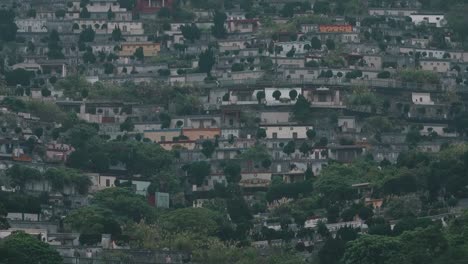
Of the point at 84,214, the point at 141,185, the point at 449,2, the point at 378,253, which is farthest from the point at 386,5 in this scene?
the point at 378,253

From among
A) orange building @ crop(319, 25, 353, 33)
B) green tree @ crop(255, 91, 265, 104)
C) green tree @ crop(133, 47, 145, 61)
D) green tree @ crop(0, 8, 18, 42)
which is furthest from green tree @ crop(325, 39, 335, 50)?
green tree @ crop(0, 8, 18, 42)

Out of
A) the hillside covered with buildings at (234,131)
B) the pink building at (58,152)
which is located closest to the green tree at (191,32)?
the hillside covered with buildings at (234,131)

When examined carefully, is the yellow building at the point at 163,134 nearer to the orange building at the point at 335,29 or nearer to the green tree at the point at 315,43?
the green tree at the point at 315,43

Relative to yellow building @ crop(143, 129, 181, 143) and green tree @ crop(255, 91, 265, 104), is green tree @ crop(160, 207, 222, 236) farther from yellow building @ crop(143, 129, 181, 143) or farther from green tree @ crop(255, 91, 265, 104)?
green tree @ crop(255, 91, 265, 104)

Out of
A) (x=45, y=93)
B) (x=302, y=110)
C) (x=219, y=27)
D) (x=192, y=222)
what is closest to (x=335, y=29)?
(x=219, y=27)

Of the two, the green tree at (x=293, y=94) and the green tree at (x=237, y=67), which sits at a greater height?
the green tree at (x=237, y=67)

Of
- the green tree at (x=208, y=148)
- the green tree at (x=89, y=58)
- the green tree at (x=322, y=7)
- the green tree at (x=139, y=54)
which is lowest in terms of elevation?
the green tree at (x=208, y=148)

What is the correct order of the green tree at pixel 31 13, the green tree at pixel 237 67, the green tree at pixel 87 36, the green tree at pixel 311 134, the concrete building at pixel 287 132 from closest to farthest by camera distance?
1. the green tree at pixel 311 134
2. the concrete building at pixel 287 132
3. the green tree at pixel 237 67
4. the green tree at pixel 87 36
5. the green tree at pixel 31 13
